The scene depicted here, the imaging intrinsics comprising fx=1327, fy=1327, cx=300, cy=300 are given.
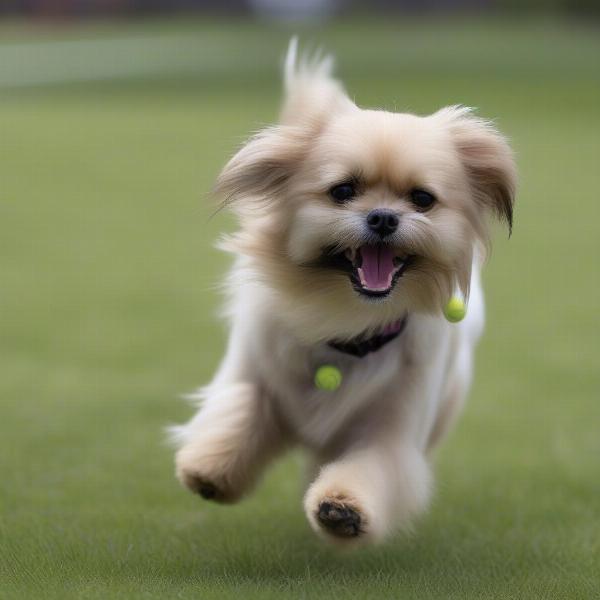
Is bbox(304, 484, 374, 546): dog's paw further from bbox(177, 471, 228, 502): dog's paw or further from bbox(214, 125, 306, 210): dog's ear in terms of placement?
bbox(214, 125, 306, 210): dog's ear

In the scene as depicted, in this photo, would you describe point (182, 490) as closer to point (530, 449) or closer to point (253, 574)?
point (253, 574)

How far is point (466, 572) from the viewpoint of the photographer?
3.92 m

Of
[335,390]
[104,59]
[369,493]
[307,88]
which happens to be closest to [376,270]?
[335,390]

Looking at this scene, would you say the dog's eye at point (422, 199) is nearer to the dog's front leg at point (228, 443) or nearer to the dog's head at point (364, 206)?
the dog's head at point (364, 206)

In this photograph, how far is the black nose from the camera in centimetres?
352

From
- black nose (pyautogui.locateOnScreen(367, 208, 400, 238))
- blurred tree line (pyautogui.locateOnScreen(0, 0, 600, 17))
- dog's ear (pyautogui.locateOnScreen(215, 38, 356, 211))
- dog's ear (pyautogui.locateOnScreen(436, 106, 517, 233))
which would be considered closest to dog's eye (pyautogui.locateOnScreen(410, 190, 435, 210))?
black nose (pyautogui.locateOnScreen(367, 208, 400, 238))

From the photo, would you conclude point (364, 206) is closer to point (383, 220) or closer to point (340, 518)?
point (383, 220)

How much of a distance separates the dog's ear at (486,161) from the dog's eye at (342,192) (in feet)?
1.25

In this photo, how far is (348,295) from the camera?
379cm

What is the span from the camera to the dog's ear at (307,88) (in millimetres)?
4018

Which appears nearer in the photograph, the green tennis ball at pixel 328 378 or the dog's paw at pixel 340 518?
the dog's paw at pixel 340 518

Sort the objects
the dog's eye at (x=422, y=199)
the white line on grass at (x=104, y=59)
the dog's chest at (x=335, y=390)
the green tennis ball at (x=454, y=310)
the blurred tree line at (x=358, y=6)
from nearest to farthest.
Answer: the dog's eye at (x=422, y=199)
the green tennis ball at (x=454, y=310)
the dog's chest at (x=335, y=390)
the white line on grass at (x=104, y=59)
the blurred tree line at (x=358, y=6)

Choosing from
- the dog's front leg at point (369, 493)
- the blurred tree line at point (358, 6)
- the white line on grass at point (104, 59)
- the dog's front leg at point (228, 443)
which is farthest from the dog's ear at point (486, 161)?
the blurred tree line at point (358, 6)

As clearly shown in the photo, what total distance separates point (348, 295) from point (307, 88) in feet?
4.02
